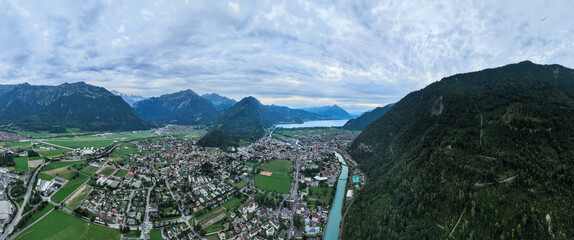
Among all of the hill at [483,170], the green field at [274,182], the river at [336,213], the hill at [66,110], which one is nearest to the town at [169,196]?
the green field at [274,182]

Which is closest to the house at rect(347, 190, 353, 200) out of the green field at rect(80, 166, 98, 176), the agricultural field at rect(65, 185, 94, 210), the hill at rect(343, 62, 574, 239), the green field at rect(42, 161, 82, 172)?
the hill at rect(343, 62, 574, 239)

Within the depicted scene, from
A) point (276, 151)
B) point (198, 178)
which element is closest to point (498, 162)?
point (198, 178)

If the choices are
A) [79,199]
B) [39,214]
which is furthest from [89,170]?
[39,214]

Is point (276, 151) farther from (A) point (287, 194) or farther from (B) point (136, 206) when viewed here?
(B) point (136, 206)

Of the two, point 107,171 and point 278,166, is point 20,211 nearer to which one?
point 107,171

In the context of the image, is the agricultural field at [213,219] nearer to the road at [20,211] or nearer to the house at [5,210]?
the road at [20,211]

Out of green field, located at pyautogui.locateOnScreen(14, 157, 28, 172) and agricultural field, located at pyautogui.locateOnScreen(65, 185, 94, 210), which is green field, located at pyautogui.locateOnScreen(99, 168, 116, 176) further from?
green field, located at pyautogui.locateOnScreen(14, 157, 28, 172)
